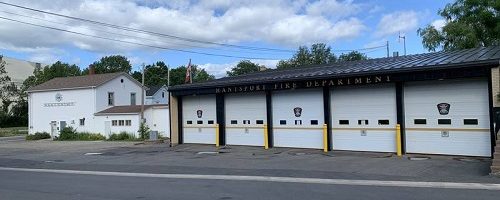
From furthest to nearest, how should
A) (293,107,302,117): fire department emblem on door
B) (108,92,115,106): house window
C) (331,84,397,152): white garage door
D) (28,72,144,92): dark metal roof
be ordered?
(108,92,115,106): house window < (28,72,144,92): dark metal roof < (293,107,302,117): fire department emblem on door < (331,84,397,152): white garage door

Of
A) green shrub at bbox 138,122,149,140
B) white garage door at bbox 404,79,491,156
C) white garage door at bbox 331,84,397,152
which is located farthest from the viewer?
green shrub at bbox 138,122,149,140

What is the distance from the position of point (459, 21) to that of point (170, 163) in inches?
1181

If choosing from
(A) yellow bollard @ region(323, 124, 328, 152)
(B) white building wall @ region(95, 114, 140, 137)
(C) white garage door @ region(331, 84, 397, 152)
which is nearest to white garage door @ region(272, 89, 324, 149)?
(A) yellow bollard @ region(323, 124, 328, 152)

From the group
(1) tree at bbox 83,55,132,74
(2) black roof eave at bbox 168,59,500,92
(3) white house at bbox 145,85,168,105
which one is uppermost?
(1) tree at bbox 83,55,132,74

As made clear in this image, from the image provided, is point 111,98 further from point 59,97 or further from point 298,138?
point 298,138

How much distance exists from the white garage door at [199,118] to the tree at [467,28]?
67.7 feet

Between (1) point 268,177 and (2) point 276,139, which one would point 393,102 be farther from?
(1) point 268,177

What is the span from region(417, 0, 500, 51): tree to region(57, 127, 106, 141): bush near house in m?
27.0

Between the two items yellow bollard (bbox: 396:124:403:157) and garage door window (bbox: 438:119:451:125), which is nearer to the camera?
garage door window (bbox: 438:119:451:125)

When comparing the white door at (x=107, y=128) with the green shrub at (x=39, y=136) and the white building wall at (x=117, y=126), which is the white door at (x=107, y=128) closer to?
the white building wall at (x=117, y=126)

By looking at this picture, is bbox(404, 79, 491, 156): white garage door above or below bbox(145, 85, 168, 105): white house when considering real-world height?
below

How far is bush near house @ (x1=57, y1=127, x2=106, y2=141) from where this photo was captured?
4238cm

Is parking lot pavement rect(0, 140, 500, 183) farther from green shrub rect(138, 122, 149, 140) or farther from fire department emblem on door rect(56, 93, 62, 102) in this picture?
fire department emblem on door rect(56, 93, 62, 102)

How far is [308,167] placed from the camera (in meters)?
17.2
